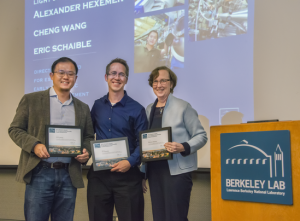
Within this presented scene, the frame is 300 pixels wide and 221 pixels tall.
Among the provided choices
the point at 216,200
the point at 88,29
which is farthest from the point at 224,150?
the point at 88,29

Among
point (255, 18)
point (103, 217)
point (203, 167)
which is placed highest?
point (255, 18)

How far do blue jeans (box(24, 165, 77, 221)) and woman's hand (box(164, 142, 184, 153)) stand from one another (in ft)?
2.52

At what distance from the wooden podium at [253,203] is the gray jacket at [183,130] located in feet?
2.23

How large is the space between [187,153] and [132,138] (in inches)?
20.1

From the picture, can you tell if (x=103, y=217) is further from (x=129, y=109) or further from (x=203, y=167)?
(x=203, y=167)

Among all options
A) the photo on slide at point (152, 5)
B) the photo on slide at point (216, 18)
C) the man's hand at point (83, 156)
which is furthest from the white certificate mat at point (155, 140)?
the photo on slide at point (152, 5)

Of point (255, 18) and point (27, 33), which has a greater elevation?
point (27, 33)

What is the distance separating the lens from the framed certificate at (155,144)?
206 centimetres

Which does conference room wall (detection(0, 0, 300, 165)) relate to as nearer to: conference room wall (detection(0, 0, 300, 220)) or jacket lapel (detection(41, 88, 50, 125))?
conference room wall (detection(0, 0, 300, 220))

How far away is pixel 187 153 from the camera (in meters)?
2.06

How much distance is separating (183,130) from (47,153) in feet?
3.25

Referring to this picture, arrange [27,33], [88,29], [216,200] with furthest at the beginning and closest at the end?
[27,33]
[88,29]
[216,200]

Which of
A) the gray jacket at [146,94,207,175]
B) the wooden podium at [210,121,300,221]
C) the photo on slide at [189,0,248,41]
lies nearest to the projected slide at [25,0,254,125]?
the photo on slide at [189,0,248,41]

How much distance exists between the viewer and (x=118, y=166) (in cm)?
214
